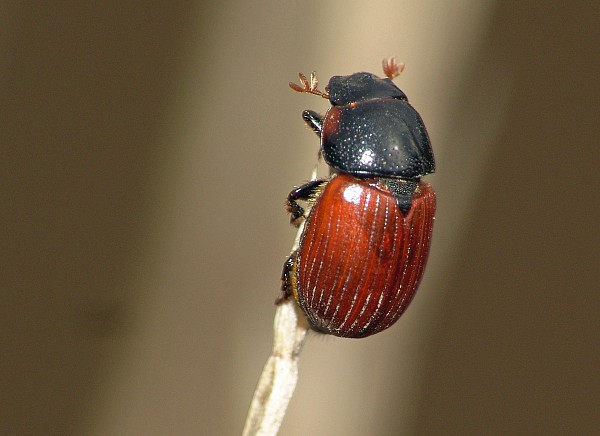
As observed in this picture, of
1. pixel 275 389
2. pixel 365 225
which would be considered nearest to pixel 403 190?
pixel 365 225

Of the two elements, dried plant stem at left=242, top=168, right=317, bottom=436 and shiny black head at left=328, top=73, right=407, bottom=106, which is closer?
dried plant stem at left=242, top=168, right=317, bottom=436

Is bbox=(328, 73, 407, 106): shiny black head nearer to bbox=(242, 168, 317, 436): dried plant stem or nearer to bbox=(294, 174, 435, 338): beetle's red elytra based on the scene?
bbox=(294, 174, 435, 338): beetle's red elytra

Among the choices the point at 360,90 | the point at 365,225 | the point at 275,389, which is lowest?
the point at 275,389

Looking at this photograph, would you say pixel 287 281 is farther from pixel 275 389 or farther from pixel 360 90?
pixel 360 90

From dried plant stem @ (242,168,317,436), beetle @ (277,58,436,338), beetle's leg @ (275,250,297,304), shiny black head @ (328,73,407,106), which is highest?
shiny black head @ (328,73,407,106)

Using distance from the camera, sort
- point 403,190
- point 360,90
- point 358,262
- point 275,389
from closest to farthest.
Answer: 1. point 275,389
2. point 358,262
3. point 403,190
4. point 360,90

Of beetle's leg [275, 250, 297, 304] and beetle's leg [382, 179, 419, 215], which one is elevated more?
beetle's leg [382, 179, 419, 215]

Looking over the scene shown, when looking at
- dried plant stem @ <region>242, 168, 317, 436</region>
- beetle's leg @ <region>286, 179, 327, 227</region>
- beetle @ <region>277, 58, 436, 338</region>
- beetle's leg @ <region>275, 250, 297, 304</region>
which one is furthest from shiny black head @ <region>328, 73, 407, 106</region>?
dried plant stem @ <region>242, 168, 317, 436</region>
